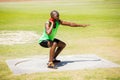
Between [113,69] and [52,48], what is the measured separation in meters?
1.78

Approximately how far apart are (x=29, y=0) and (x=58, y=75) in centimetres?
5375

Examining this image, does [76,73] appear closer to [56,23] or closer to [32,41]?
[56,23]

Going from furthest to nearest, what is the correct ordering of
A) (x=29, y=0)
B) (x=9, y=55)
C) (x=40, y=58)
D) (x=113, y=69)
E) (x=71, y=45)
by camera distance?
(x=29, y=0) < (x=71, y=45) < (x=9, y=55) < (x=40, y=58) < (x=113, y=69)

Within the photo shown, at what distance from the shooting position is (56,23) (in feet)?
26.6

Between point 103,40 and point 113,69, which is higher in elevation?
point 113,69

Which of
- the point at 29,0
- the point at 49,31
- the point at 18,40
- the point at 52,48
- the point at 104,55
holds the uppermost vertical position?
the point at 49,31

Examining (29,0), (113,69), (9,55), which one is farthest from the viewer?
(29,0)

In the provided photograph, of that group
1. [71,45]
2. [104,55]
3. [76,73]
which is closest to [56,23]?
[76,73]

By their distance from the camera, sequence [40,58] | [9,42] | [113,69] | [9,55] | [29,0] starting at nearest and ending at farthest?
1. [113,69]
2. [40,58]
3. [9,55]
4. [9,42]
5. [29,0]

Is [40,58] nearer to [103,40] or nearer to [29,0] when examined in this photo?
[103,40]

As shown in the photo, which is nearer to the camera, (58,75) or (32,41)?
(58,75)

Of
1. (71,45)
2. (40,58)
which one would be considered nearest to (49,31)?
(40,58)

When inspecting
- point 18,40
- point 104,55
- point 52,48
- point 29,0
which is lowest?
point 29,0

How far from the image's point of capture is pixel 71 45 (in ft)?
39.6
